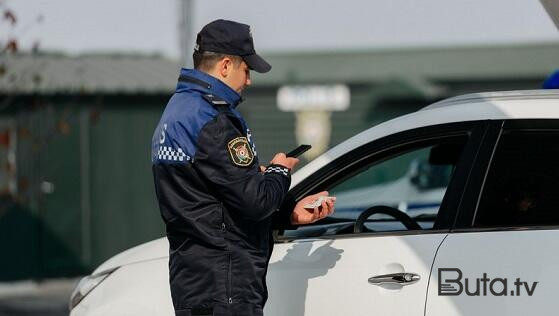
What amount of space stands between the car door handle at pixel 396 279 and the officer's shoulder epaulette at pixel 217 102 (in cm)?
96

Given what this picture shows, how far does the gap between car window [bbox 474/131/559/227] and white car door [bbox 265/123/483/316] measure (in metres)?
0.11

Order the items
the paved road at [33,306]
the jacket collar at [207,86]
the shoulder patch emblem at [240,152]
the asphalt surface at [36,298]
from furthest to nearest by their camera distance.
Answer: the asphalt surface at [36,298], the paved road at [33,306], the jacket collar at [207,86], the shoulder patch emblem at [240,152]

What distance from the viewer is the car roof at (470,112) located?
16.4 ft

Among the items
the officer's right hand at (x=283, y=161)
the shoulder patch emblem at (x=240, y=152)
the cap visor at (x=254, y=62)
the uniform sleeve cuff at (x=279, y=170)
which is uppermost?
the cap visor at (x=254, y=62)

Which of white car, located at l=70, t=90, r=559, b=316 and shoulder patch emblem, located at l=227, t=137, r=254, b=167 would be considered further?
white car, located at l=70, t=90, r=559, b=316

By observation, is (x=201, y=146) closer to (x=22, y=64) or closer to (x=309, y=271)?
(x=309, y=271)

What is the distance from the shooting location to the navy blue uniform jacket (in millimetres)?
4457

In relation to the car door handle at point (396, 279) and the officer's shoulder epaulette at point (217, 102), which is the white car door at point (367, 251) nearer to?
the car door handle at point (396, 279)

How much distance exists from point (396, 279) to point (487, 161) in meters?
0.59

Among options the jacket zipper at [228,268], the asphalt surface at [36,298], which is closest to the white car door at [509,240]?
the jacket zipper at [228,268]

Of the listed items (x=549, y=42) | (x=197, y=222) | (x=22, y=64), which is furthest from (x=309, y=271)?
(x=549, y=42)

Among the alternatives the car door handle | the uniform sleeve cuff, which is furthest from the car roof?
the uniform sleeve cuff

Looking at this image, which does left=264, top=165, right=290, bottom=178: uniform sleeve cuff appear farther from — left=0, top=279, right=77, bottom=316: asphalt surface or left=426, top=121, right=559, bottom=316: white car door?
left=0, top=279, right=77, bottom=316: asphalt surface

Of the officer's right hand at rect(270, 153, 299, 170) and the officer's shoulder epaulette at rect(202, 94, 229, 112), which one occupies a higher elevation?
the officer's shoulder epaulette at rect(202, 94, 229, 112)
